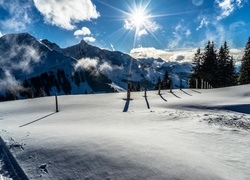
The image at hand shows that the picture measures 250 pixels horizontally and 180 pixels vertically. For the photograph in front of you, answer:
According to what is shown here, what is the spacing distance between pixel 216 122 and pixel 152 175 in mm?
6025

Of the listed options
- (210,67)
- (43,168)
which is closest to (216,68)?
(210,67)

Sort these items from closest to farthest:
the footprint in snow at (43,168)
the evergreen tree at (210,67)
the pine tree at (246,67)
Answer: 1. the footprint in snow at (43,168)
2. the pine tree at (246,67)
3. the evergreen tree at (210,67)

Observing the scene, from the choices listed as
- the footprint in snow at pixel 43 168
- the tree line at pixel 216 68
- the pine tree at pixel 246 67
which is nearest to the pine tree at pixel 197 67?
the tree line at pixel 216 68

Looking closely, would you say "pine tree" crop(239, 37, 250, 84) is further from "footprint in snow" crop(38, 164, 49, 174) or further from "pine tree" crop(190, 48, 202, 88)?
"footprint in snow" crop(38, 164, 49, 174)

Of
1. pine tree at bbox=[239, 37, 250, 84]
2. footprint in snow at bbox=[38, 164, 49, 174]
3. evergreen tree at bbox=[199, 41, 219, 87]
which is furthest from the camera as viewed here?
evergreen tree at bbox=[199, 41, 219, 87]

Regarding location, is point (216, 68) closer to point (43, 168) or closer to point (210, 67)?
point (210, 67)

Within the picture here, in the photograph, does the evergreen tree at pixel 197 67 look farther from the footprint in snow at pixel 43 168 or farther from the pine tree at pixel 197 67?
the footprint in snow at pixel 43 168

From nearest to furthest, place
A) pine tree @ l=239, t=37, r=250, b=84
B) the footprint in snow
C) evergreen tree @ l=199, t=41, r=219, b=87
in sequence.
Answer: the footprint in snow < pine tree @ l=239, t=37, r=250, b=84 < evergreen tree @ l=199, t=41, r=219, b=87

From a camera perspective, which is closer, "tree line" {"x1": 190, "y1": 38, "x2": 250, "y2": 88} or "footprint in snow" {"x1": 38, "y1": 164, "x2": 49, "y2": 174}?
"footprint in snow" {"x1": 38, "y1": 164, "x2": 49, "y2": 174}

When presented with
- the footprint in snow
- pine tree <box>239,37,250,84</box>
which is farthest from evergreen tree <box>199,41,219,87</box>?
the footprint in snow

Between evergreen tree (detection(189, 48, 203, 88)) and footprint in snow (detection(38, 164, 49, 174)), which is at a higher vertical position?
evergreen tree (detection(189, 48, 203, 88))

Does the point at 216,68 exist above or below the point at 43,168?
above

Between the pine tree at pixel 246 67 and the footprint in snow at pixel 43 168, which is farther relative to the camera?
the pine tree at pixel 246 67

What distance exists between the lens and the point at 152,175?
11.9ft
